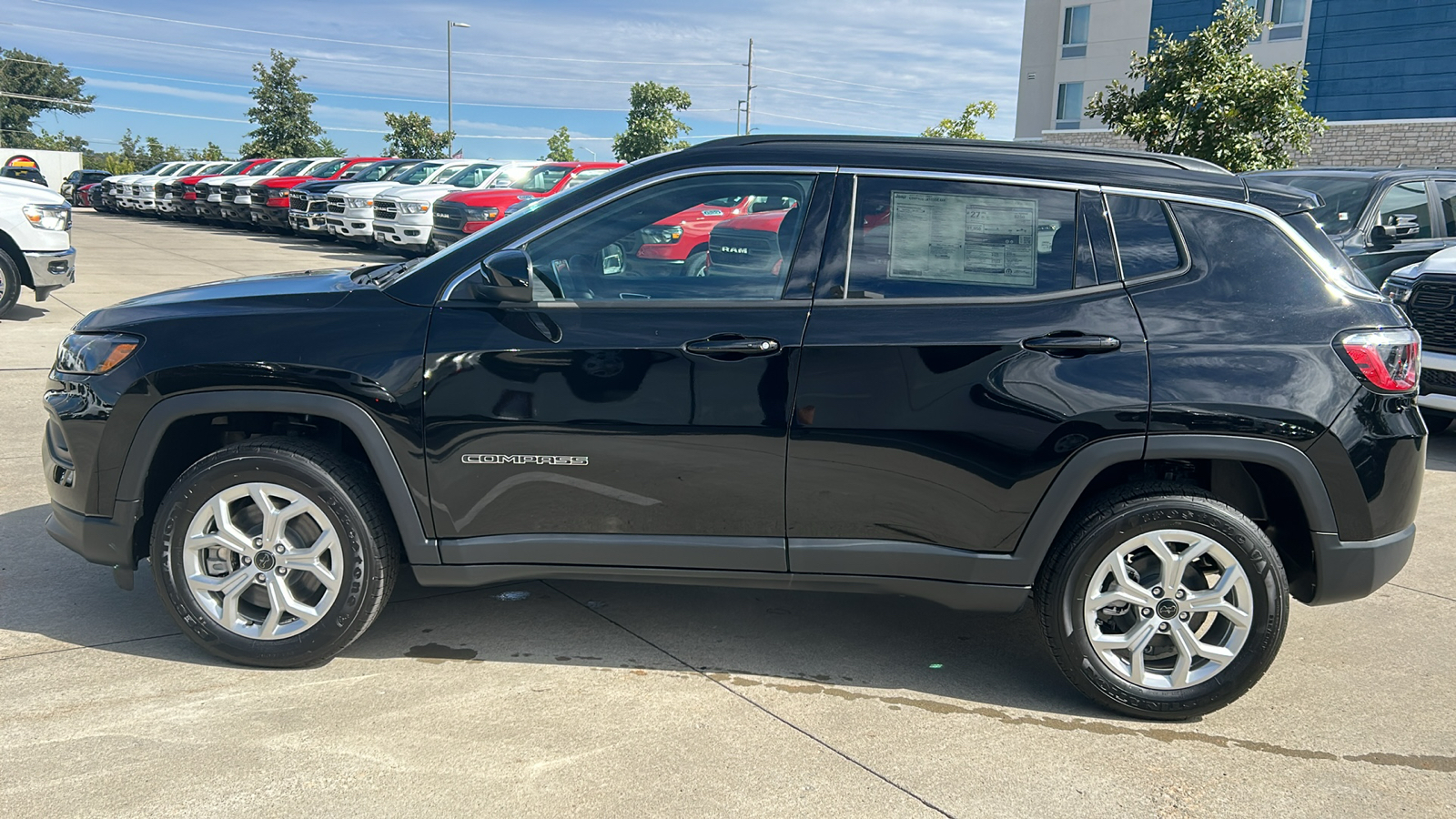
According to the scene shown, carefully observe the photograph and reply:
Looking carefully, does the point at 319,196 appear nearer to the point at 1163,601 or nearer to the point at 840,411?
the point at 840,411

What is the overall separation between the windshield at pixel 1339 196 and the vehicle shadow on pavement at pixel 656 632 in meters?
6.34

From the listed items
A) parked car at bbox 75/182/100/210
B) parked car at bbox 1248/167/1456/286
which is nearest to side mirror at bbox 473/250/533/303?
parked car at bbox 1248/167/1456/286

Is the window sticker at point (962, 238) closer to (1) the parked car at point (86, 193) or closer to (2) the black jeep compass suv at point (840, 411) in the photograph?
(2) the black jeep compass suv at point (840, 411)

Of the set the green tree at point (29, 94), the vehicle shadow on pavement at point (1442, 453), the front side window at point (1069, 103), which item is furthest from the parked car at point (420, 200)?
the green tree at point (29, 94)

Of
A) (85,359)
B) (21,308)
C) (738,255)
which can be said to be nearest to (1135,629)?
(738,255)

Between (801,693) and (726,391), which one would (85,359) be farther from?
(801,693)

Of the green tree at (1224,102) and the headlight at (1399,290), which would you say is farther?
the green tree at (1224,102)

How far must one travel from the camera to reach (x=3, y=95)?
8294 cm

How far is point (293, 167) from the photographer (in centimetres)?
2875

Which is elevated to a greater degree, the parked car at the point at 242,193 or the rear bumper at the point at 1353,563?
the parked car at the point at 242,193

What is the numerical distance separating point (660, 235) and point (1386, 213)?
26.2 ft

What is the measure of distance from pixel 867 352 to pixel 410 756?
180cm

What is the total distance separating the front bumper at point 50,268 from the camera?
10719 millimetres

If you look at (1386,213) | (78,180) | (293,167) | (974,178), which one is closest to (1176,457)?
(974,178)
